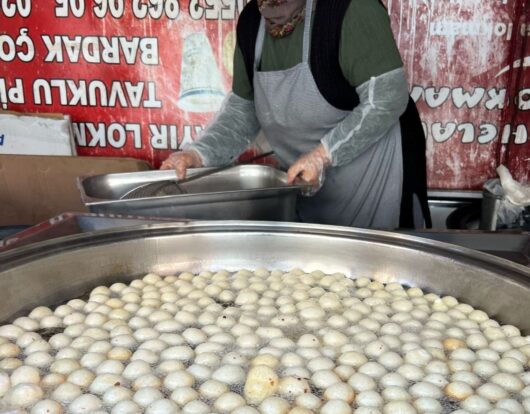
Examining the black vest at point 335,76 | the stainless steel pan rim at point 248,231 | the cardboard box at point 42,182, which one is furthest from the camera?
the cardboard box at point 42,182

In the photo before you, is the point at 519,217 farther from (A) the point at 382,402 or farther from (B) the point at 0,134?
(B) the point at 0,134

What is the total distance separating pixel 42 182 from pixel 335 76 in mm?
1726

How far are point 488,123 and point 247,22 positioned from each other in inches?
55.4

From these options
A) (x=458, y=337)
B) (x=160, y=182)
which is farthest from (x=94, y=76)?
(x=458, y=337)

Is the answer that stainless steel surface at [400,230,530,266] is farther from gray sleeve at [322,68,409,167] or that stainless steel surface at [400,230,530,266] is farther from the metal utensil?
the metal utensil

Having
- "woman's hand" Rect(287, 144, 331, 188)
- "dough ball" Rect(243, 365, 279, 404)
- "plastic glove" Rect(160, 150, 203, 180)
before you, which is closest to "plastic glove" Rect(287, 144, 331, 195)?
"woman's hand" Rect(287, 144, 331, 188)

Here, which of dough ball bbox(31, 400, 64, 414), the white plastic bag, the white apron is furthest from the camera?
the white plastic bag

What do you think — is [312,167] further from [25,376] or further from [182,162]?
[25,376]

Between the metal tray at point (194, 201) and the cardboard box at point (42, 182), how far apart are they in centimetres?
107

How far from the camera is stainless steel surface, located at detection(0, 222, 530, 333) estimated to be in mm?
1139

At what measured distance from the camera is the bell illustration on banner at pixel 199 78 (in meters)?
2.90

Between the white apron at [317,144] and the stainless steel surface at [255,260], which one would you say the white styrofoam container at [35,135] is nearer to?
the white apron at [317,144]

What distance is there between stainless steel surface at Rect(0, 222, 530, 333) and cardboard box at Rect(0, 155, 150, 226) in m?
1.61

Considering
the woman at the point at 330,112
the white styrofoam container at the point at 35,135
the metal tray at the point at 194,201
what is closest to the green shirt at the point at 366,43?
the woman at the point at 330,112
